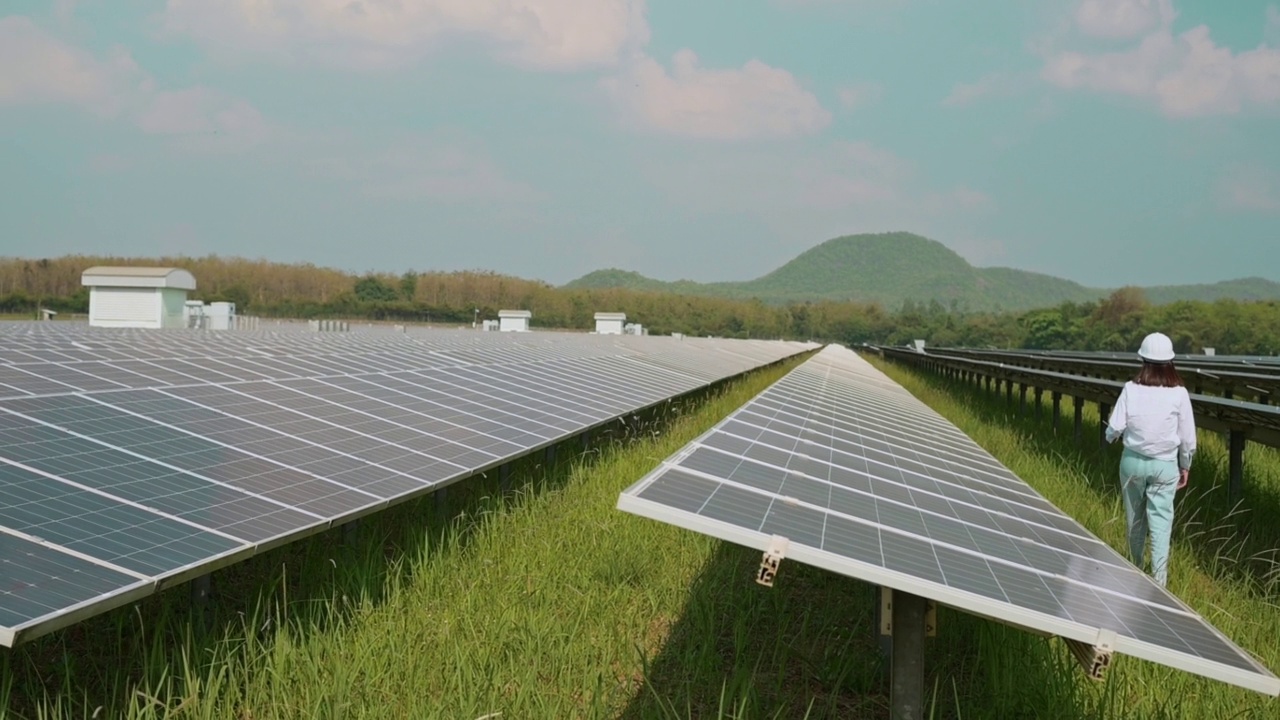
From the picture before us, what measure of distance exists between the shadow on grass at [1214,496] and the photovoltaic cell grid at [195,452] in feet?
16.5

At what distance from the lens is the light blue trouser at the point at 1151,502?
6.86 metres

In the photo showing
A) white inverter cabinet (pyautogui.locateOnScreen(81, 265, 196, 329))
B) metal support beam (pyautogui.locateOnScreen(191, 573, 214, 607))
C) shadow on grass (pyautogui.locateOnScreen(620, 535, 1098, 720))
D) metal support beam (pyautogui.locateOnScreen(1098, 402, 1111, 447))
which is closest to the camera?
shadow on grass (pyautogui.locateOnScreen(620, 535, 1098, 720))

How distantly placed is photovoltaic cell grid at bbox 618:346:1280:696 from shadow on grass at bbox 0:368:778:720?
213 cm

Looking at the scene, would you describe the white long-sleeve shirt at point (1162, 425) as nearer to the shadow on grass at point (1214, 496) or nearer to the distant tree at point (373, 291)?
the shadow on grass at point (1214, 496)

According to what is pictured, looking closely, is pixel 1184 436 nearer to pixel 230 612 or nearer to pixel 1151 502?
pixel 1151 502

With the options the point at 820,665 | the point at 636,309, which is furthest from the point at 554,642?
the point at 636,309

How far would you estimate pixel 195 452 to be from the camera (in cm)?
551

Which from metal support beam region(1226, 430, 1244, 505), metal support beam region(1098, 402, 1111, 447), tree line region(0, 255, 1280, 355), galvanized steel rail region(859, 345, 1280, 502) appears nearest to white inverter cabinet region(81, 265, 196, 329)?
galvanized steel rail region(859, 345, 1280, 502)

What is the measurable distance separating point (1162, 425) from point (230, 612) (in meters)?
5.90

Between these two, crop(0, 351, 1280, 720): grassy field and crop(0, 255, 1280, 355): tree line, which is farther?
crop(0, 255, 1280, 355): tree line

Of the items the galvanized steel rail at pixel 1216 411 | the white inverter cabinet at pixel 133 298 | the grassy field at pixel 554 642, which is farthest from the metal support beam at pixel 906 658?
the white inverter cabinet at pixel 133 298

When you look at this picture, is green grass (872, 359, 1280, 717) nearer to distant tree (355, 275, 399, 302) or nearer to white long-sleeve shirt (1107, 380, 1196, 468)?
white long-sleeve shirt (1107, 380, 1196, 468)

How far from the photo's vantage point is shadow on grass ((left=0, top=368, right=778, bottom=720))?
4.30 metres

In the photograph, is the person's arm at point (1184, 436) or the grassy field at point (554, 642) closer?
the grassy field at point (554, 642)
